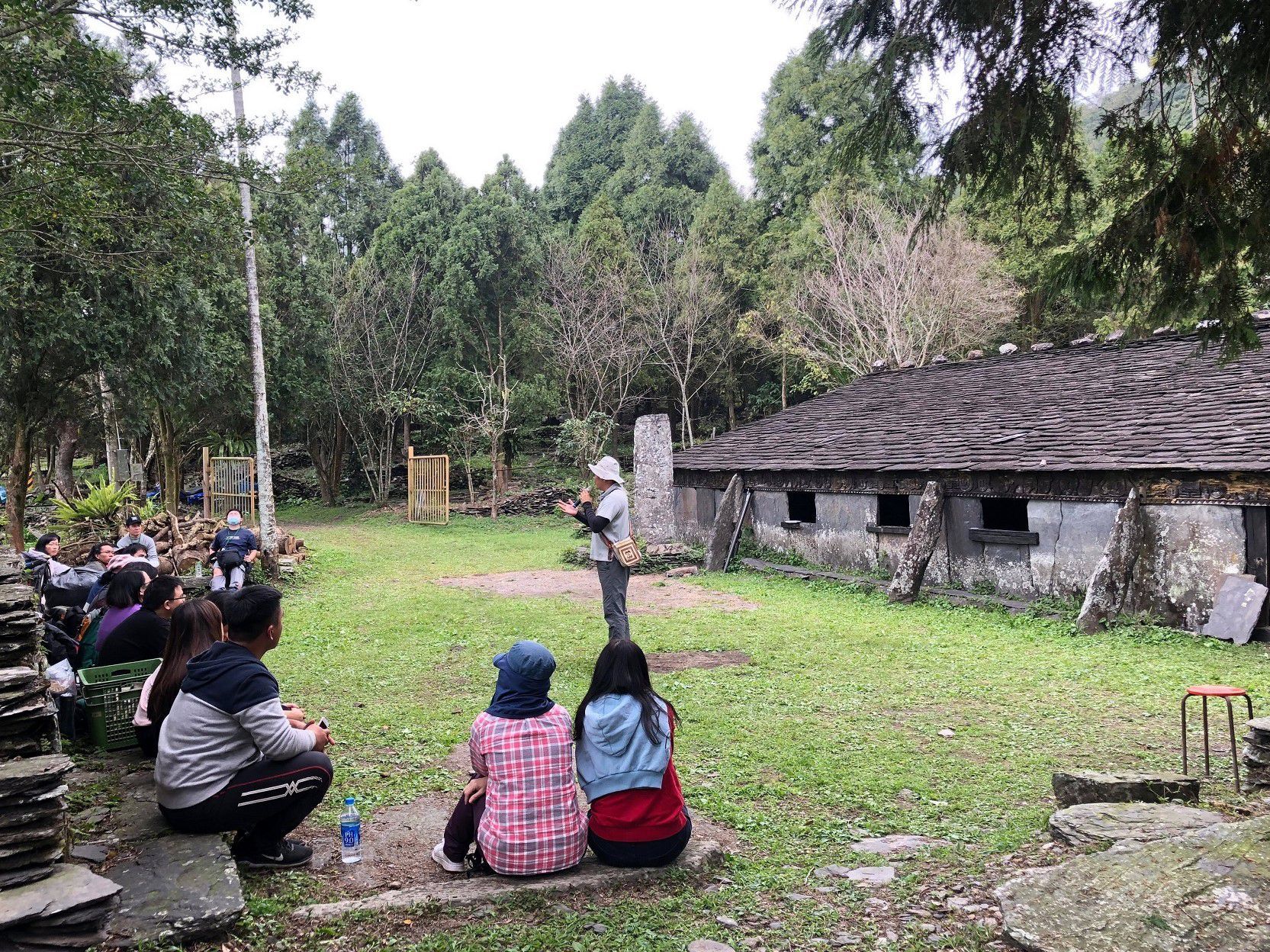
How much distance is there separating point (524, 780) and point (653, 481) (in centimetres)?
1573

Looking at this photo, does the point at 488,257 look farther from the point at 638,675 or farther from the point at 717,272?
the point at 638,675

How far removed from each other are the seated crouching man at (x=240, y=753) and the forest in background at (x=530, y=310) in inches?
486

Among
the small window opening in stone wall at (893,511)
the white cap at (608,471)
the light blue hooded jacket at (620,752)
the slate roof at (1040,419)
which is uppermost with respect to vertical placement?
the slate roof at (1040,419)

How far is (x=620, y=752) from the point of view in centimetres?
417

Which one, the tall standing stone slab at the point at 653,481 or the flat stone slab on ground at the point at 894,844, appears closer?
the flat stone slab on ground at the point at 894,844

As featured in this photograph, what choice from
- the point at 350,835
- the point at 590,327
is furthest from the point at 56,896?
the point at 590,327

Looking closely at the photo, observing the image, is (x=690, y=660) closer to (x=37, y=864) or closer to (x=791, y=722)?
(x=791, y=722)

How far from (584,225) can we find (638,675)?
31297 millimetres

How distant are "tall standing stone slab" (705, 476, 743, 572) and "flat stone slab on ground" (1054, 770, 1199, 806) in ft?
41.8

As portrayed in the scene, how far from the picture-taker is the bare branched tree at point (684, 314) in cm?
3097

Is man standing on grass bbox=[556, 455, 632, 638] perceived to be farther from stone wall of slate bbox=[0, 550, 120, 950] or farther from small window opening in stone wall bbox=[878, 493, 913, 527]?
small window opening in stone wall bbox=[878, 493, 913, 527]

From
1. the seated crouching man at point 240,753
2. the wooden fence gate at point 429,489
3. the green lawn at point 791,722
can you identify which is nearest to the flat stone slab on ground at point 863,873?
the green lawn at point 791,722

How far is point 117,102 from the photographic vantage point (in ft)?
25.6

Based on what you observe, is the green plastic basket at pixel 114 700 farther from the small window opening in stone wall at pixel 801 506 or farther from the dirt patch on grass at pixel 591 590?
the small window opening in stone wall at pixel 801 506
